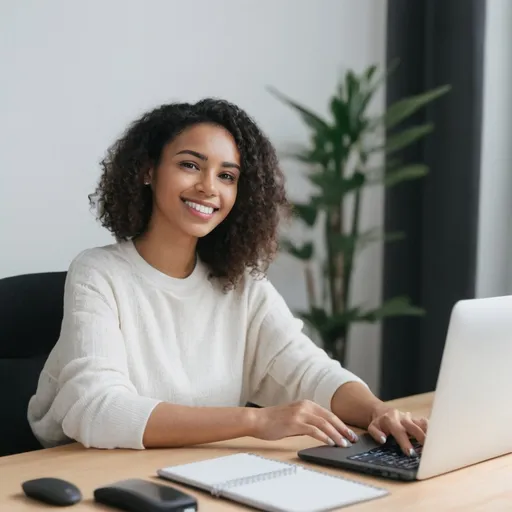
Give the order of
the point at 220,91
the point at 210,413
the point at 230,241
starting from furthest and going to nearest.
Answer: the point at 220,91 → the point at 230,241 → the point at 210,413

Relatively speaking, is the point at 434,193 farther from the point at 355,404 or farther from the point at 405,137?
the point at 355,404

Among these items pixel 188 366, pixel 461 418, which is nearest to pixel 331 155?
pixel 188 366

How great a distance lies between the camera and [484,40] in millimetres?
3125

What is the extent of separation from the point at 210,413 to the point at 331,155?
5.63 feet

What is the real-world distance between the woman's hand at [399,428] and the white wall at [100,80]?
1328 millimetres

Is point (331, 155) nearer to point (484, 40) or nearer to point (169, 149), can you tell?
point (484, 40)

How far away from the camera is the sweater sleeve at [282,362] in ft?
6.21

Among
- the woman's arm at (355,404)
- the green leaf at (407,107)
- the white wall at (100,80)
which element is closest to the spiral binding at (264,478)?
the woman's arm at (355,404)

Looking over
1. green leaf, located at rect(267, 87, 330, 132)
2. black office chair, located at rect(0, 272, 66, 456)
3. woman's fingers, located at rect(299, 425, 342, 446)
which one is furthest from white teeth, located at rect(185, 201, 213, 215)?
green leaf, located at rect(267, 87, 330, 132)

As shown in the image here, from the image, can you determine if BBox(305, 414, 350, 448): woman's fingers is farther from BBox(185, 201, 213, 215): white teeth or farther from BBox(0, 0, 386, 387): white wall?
BBox(0, 0, 386, 387): white wall

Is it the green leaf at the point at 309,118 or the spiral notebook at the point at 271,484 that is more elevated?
the green leaf at the point at 309,118

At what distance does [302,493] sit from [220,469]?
17 centimetres

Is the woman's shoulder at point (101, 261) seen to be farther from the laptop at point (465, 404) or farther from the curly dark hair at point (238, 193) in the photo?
the laptop at point (465, 404)

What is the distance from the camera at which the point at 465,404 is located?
1.33 meters
